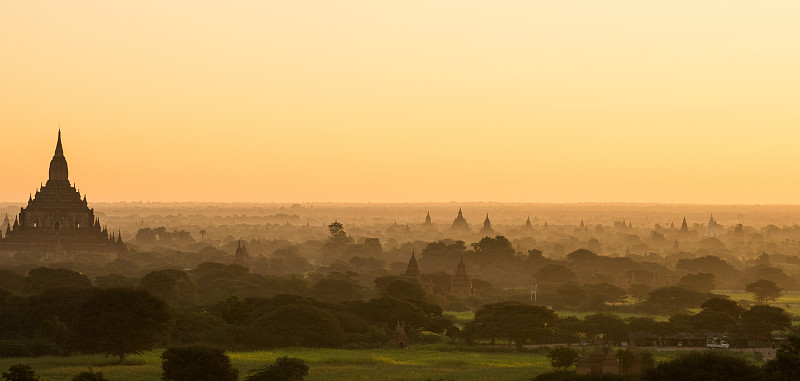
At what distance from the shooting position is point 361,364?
2987 inches

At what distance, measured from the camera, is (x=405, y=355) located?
3221 inches

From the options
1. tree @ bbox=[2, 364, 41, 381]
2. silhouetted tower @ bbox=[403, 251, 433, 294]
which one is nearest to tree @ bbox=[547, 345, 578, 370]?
tree @ bbox=[2, 364, 41, 381]

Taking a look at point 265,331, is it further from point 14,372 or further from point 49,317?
point 14,372

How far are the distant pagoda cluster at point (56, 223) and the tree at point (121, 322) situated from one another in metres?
93.3

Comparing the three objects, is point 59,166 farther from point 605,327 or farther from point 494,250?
point 605,327

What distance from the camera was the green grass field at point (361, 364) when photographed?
6831cm

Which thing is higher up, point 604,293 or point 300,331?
point 604,293

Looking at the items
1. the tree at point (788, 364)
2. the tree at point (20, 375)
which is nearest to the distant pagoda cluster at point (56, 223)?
the tree at point (20, 375)

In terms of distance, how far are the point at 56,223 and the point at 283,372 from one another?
391ft

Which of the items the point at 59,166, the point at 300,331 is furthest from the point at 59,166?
the point at 300,331

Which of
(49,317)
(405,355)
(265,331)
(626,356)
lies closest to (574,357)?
(626,356)

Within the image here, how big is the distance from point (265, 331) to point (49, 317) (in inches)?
651

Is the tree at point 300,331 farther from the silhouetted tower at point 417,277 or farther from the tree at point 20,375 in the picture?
the silhouetted tower at point 417,277

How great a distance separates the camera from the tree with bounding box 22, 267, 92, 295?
381 ft
